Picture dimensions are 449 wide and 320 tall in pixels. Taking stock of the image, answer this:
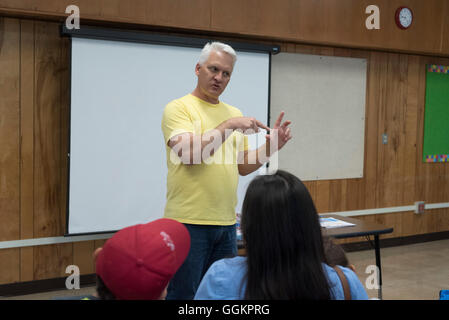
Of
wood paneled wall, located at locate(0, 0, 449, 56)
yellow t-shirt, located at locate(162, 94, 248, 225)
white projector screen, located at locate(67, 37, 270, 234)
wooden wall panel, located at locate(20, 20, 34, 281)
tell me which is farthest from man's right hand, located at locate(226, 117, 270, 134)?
wooden wall panel, located at locate(20, 20, 34, 281)

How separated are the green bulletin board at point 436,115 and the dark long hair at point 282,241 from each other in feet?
14.7

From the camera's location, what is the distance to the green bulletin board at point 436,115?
504 centimetres

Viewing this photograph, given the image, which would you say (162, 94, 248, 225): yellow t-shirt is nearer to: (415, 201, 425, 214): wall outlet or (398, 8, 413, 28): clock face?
(398, 8, 413, 28): clock face

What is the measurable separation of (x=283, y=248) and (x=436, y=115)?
468 cm

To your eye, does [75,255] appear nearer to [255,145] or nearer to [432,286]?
[255,145]

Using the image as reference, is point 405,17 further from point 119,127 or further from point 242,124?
point 242,124

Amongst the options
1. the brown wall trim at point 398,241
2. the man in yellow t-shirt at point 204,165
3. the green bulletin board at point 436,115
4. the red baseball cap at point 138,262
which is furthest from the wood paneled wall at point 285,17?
the red baseball cap at point 138,262

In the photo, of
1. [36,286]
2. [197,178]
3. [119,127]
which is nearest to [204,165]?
[197,178]

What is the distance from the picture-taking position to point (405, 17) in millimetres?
4590

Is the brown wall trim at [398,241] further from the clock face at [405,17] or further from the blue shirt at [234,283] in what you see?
the blue shirt at [234,283]

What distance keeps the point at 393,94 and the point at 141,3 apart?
111 inches

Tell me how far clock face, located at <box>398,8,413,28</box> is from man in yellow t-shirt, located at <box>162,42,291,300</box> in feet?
10.7

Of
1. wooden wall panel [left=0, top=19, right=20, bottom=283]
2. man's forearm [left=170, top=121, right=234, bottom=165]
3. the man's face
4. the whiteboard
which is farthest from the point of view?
the whiteboard

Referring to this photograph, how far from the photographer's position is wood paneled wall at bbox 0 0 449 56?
3.16 metres
